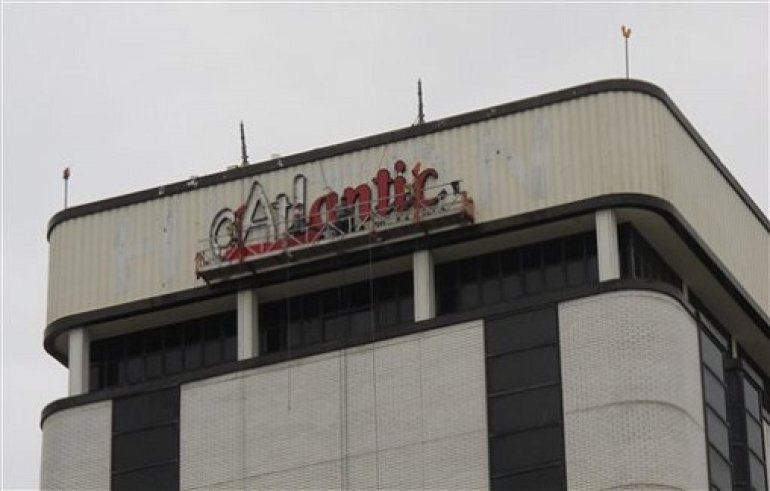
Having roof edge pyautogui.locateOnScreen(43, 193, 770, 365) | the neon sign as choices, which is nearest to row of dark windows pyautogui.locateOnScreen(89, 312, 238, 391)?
roof edge pyautogui.locateOnScreen(43, 193, 770, 365)

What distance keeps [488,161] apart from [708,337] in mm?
10062

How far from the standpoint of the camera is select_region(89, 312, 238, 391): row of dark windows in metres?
108

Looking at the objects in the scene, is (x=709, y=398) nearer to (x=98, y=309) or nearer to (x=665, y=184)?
(x=665, y=184)

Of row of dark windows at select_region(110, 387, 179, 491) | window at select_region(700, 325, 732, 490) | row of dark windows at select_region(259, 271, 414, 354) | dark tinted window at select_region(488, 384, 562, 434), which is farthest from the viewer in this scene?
row of dark windows at select_region(110, 387, 179, 491)

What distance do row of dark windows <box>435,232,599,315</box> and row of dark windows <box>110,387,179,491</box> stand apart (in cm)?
1079

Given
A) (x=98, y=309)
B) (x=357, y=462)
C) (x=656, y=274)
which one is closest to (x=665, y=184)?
(x=656, y=274)

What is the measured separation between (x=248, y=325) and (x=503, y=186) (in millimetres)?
10985

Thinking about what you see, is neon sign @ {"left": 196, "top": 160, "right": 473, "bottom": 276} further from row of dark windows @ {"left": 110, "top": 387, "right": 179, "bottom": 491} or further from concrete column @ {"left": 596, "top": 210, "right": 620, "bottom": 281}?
row of dark windows @ {"left": 110, "top": 387, "right": 179, "bottom": 491}

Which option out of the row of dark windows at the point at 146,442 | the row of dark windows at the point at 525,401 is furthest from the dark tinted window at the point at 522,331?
the row of dark windows at the point at 146,442

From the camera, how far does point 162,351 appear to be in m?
109

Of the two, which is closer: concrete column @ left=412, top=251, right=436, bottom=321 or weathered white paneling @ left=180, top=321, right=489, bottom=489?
weathered white paneling @ left=180, top=321, right=489, bottom=489


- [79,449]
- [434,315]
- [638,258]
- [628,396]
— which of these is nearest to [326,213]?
[434,315]

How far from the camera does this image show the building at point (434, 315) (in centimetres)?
9931

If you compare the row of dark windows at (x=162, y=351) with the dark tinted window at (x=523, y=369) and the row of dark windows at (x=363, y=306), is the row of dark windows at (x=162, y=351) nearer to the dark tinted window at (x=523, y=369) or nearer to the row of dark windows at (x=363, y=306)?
the row of dark windows at (x=363, y=306)
